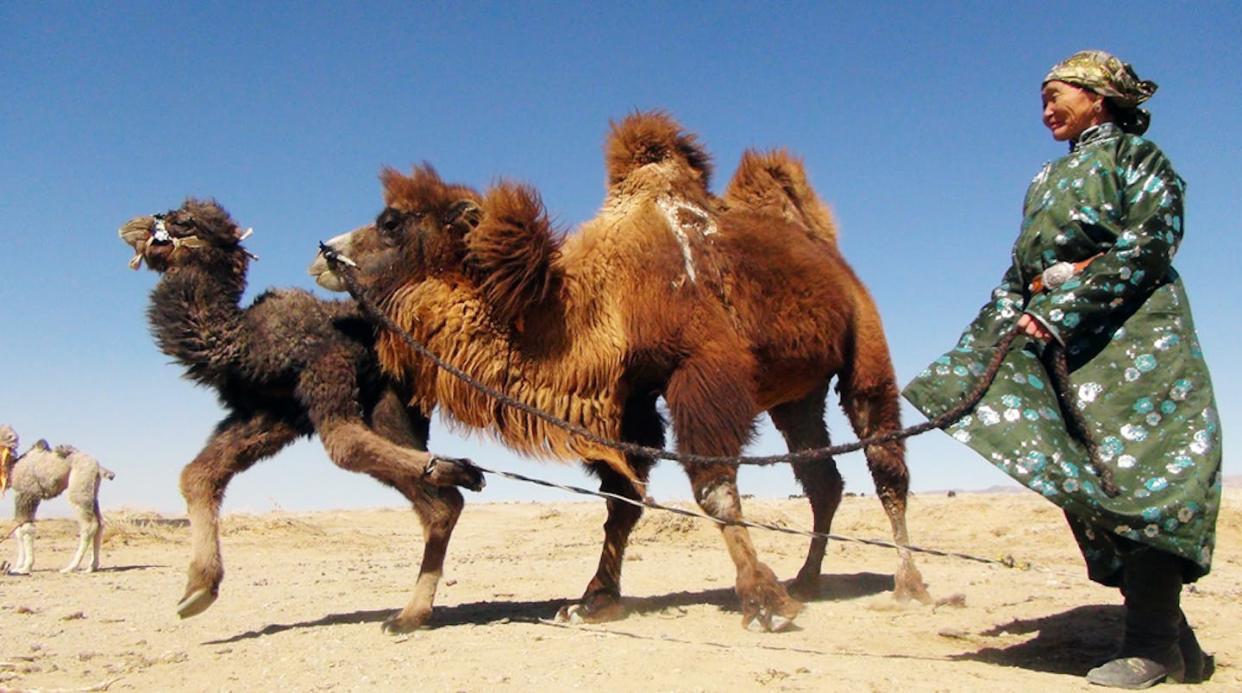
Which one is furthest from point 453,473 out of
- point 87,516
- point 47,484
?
point 47,484

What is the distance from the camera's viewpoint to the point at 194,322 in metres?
5.98

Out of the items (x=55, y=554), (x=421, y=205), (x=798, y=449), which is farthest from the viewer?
(x=55, y=554)

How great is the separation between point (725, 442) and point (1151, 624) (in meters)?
2.18

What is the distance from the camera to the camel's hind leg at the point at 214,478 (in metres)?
5.79

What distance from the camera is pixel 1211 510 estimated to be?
13.0ft

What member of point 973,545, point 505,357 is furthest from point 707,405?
point 973,545

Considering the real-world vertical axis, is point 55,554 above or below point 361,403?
below

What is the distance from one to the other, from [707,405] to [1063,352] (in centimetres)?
191

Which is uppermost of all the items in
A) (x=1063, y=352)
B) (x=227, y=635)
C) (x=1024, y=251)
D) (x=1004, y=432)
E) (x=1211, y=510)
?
(x=1024, y=251)

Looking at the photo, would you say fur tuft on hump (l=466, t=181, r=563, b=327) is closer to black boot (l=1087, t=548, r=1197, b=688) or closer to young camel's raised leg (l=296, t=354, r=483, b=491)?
young camel's raised leg (l=296, t=354, r=483, b=491)

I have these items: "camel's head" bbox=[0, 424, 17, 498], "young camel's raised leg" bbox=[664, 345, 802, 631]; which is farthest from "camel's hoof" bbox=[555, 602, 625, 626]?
"camel's head" bbox=[0, 424, 17, 498]

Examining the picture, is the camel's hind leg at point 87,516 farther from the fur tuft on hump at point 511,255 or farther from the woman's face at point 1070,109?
the woman's face at point 1070,109

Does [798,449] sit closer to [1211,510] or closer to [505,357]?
[505,357]

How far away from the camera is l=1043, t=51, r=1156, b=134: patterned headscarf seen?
4.38 metres
